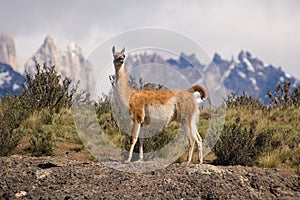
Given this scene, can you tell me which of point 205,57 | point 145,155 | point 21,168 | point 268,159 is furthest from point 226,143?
point 21,168

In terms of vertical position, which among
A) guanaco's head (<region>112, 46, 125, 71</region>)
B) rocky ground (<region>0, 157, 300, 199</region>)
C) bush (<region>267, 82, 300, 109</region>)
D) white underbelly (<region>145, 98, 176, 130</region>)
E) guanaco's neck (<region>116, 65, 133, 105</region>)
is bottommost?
rocky ground (<region>0, 157, 300, 199</region>)

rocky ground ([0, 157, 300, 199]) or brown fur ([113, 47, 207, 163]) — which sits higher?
A: brown fur ([113, 47, 207, 163])

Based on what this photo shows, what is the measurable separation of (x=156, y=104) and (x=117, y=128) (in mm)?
2920

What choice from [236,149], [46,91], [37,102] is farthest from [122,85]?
[46,91]

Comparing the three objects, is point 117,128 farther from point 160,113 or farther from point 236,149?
point 236,149

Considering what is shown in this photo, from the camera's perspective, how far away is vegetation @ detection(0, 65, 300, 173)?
503 inches

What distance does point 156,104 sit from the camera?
1116cm

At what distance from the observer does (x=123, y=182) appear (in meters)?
9.48

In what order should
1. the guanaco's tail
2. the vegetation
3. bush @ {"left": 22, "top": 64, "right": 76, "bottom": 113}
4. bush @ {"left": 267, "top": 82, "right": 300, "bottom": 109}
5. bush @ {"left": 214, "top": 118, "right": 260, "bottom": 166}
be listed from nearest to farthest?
the guanaco's tail < bush @ {"left": 214, "top": 118, "right": 260, "bottom": 166} < the vegetation < bush @ {"left": 22, "top": 64, "right": 76, "bottom": 113} < bush @ {"left": 267, "top": 82, "right": 300, "bottom": 109}

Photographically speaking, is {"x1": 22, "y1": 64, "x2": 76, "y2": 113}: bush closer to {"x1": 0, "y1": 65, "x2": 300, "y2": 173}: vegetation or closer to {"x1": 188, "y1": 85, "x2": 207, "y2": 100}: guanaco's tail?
{"x1": 0, "y1": 65, "x2": 300, "y2": 173}: vegetation

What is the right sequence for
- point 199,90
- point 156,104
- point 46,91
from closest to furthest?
point 156,104 < point 199,90 < point 46,91

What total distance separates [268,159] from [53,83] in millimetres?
9031

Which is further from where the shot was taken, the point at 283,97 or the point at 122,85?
the point at 283,97

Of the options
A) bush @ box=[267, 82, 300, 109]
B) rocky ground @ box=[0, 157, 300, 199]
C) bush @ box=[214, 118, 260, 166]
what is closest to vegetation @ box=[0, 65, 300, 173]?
bush @ box=[214, 118, 260, 166]
